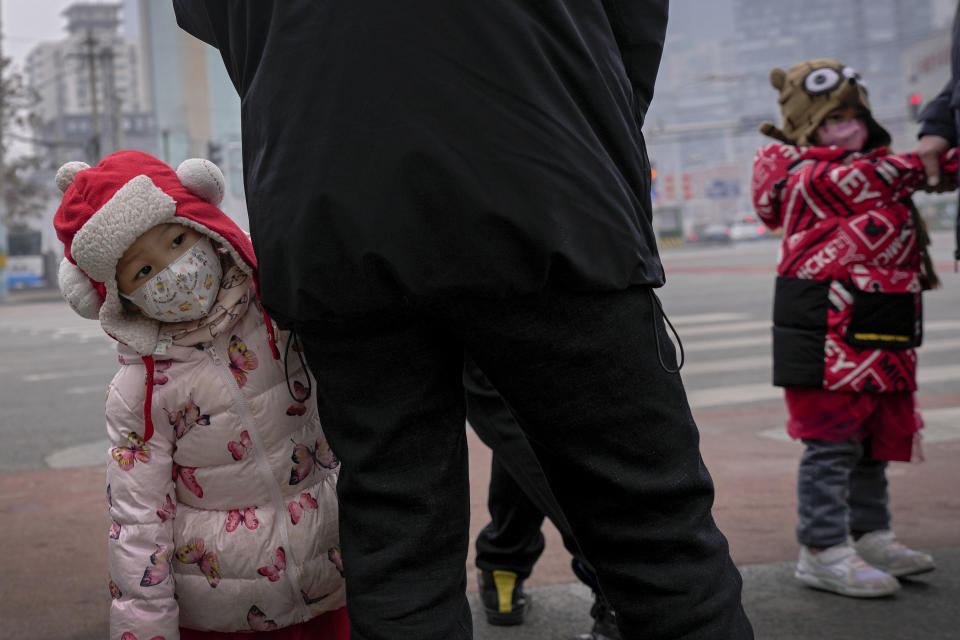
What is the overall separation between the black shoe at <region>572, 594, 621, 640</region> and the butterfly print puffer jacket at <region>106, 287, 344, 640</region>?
683 mm

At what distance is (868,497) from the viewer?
2.91m

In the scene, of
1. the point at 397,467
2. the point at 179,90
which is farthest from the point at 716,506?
the point at 179,90

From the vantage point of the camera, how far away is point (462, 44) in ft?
4.05

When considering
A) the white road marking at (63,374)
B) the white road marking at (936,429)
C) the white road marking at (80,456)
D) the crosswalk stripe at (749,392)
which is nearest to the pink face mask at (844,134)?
the white road marking at (936,429)

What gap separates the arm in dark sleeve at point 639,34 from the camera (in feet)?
4.51

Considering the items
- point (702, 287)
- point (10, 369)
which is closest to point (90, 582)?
point (10, 369)

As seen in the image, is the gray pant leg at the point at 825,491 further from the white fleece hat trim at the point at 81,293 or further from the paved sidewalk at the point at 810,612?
the white fleece hat trim at the point at 81,293

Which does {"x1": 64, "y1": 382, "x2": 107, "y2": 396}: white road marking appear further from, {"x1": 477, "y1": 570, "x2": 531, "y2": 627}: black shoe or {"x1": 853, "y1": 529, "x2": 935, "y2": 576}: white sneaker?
{"x1": 853, "y1": 529, "x2": 935, "y2": 576}: white sneaker

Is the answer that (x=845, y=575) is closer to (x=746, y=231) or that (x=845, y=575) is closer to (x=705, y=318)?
(x=705, y=318)

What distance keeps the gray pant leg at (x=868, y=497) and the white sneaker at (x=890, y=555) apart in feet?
0.09

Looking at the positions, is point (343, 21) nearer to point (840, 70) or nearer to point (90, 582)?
point (840, 70)

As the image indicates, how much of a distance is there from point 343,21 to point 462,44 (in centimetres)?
15

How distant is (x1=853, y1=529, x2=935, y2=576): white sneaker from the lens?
2.75m

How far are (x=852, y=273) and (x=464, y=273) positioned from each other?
188 centimetres
